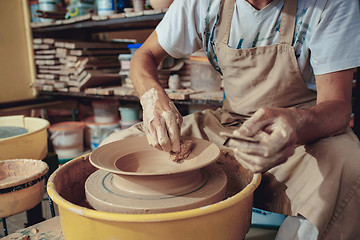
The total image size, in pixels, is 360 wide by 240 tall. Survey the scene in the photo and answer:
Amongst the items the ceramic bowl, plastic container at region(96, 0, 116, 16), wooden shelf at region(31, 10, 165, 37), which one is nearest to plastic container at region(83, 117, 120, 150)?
wooden shelf at region(31, 10, 165, 37)

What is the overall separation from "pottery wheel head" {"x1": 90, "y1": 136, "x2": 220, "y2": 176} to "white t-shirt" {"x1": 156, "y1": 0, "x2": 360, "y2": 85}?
587 millimetres

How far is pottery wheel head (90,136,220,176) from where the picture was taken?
123cm

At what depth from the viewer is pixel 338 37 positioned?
1.28 meters

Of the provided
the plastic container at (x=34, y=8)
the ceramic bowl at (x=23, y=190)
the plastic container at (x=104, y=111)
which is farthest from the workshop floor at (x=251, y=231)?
the plastic container at (x=34, y=8)

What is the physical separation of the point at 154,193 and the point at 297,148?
23.3 inches

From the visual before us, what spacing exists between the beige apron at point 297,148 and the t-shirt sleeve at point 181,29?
0.18 metres

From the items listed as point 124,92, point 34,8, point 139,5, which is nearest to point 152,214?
point 124,92

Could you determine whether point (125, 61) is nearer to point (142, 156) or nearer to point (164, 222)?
point (142, 156)

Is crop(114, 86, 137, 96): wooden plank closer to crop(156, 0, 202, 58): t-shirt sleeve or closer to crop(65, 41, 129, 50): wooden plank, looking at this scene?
crop(65, 41, 129, 50): wooden plank

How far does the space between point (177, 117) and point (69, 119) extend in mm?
3222

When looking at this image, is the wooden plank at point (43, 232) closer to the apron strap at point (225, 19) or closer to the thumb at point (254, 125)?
the thumb at point (254, 125)

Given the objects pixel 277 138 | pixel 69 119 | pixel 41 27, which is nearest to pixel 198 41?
pixel 277 138

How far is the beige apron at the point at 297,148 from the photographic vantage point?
1043 millimetres

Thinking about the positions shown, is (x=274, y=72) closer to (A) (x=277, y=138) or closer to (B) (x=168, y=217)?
(A) (x=277, y=138)
